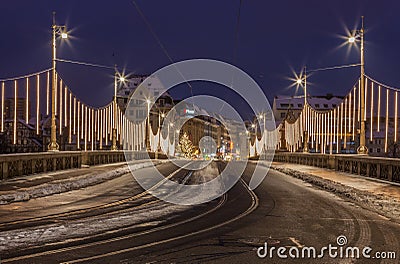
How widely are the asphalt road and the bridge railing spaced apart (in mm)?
8665

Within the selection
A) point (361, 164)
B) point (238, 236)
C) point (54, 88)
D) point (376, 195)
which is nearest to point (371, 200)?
point (376, 195)

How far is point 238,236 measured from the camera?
9.15m

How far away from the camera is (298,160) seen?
47.2 metres

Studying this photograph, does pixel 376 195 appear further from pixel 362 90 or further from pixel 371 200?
pixel 362 90

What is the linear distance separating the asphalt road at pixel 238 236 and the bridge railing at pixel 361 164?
8.67 meters

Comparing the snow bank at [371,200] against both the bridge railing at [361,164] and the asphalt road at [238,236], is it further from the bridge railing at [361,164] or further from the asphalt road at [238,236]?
the bridge railing at [361,164]

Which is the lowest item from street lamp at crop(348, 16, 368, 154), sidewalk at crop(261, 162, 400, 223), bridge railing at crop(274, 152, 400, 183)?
sidewalk at crop(261, 162, 400, 223)

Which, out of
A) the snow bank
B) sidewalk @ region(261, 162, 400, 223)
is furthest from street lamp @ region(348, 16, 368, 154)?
the snow bank

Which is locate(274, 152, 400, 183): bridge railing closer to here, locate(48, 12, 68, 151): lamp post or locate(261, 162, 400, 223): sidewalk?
locate(261, 162, 400, 223): sidewalk

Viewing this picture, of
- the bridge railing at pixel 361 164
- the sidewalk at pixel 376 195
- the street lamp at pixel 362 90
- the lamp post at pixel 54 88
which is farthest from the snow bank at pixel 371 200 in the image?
the lamp post at pixel 54 88

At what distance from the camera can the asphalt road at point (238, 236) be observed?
7379 mm

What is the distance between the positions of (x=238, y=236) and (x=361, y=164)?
19.7 meters

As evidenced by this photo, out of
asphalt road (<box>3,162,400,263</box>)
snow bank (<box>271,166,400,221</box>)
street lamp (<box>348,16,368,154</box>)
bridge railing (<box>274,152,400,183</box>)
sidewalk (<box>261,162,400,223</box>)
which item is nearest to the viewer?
asphalt road (<box>3,162,400,263</box>)

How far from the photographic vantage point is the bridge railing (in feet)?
71.9
